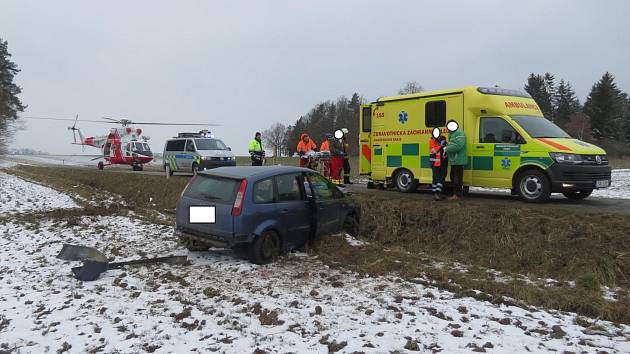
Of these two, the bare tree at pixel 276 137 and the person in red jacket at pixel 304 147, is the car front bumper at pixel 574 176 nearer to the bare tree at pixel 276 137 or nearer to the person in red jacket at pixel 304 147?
the person in red jacket at pixel 304 147

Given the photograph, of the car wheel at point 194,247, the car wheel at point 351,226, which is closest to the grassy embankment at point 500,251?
the car wheel at point 351,226

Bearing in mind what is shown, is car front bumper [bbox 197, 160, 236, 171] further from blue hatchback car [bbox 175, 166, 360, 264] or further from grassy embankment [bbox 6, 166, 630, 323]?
blue hatchback car [bbox 175, 166, 360, 264]

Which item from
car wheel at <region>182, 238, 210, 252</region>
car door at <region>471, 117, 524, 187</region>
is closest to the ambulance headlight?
car door at <region>471, 117, 524, 187</region>

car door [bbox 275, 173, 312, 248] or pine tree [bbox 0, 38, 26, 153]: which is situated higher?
pine tree [bbox 0, 38, 26, 153]

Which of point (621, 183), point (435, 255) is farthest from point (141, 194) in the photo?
point (621, 183)

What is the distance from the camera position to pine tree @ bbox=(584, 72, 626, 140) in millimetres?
64938

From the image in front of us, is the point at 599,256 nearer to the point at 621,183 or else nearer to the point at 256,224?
the point at 256,224

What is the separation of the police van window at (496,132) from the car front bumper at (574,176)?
1035 mm

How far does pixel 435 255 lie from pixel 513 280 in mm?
2083

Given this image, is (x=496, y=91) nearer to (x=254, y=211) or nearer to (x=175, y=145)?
(x=254, y=211)

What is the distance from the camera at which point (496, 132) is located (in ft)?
35.7

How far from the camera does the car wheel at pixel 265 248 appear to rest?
748 centimetres

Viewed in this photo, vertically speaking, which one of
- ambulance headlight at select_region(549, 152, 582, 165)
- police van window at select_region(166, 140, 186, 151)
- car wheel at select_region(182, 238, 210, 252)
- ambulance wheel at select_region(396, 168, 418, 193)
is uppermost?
police van window at select_region(166, 140, 186, 151)

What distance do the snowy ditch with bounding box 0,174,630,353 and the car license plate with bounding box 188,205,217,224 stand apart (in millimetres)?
693
